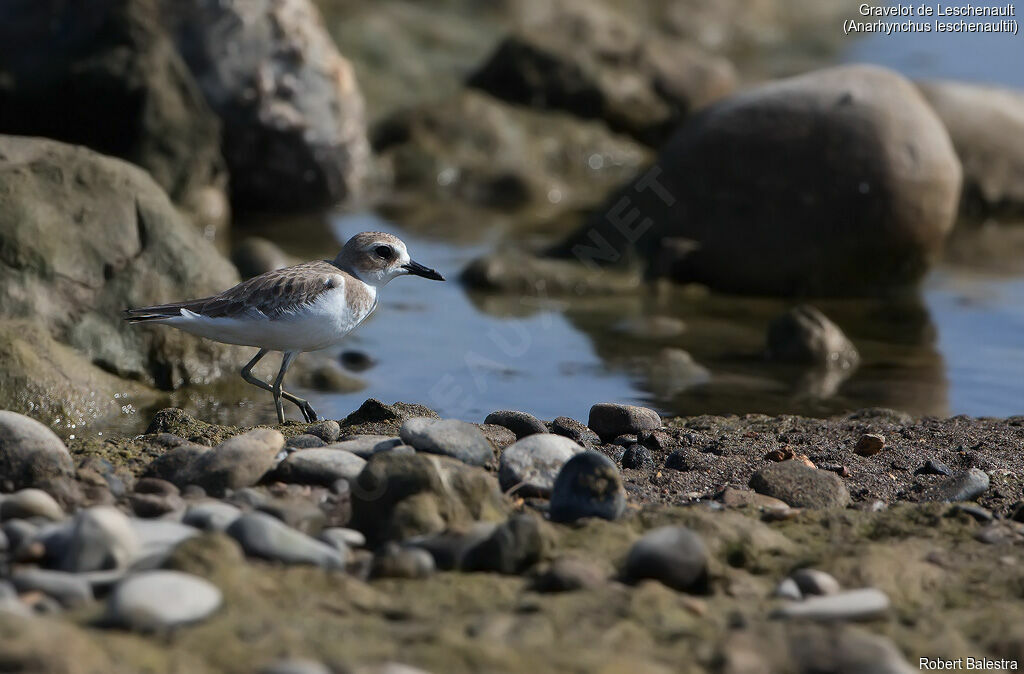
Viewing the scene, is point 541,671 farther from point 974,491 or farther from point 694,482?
point 974,491

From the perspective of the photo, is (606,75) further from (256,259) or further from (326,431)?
(326,431)

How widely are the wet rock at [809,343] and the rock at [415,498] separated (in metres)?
4.73

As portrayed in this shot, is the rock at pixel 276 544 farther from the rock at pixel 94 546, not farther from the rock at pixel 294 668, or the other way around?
the rock at pixel 294 668

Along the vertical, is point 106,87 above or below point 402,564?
above

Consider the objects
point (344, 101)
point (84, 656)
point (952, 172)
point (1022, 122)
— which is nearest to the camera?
point (84, 656)

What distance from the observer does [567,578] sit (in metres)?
4.12

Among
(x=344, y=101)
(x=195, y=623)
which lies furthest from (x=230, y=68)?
(x=195, y=623)

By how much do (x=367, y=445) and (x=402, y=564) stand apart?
1356 mm

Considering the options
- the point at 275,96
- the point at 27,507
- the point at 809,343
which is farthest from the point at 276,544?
the point at 275,96

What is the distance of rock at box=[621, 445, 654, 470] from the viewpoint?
234 inches

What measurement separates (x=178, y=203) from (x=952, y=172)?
7079mm

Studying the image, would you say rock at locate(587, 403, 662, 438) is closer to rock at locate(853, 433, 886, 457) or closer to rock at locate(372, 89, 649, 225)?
rock at locate(853, 433, 886, 457)

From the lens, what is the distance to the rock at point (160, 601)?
11.5ft

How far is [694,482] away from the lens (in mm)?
5762
